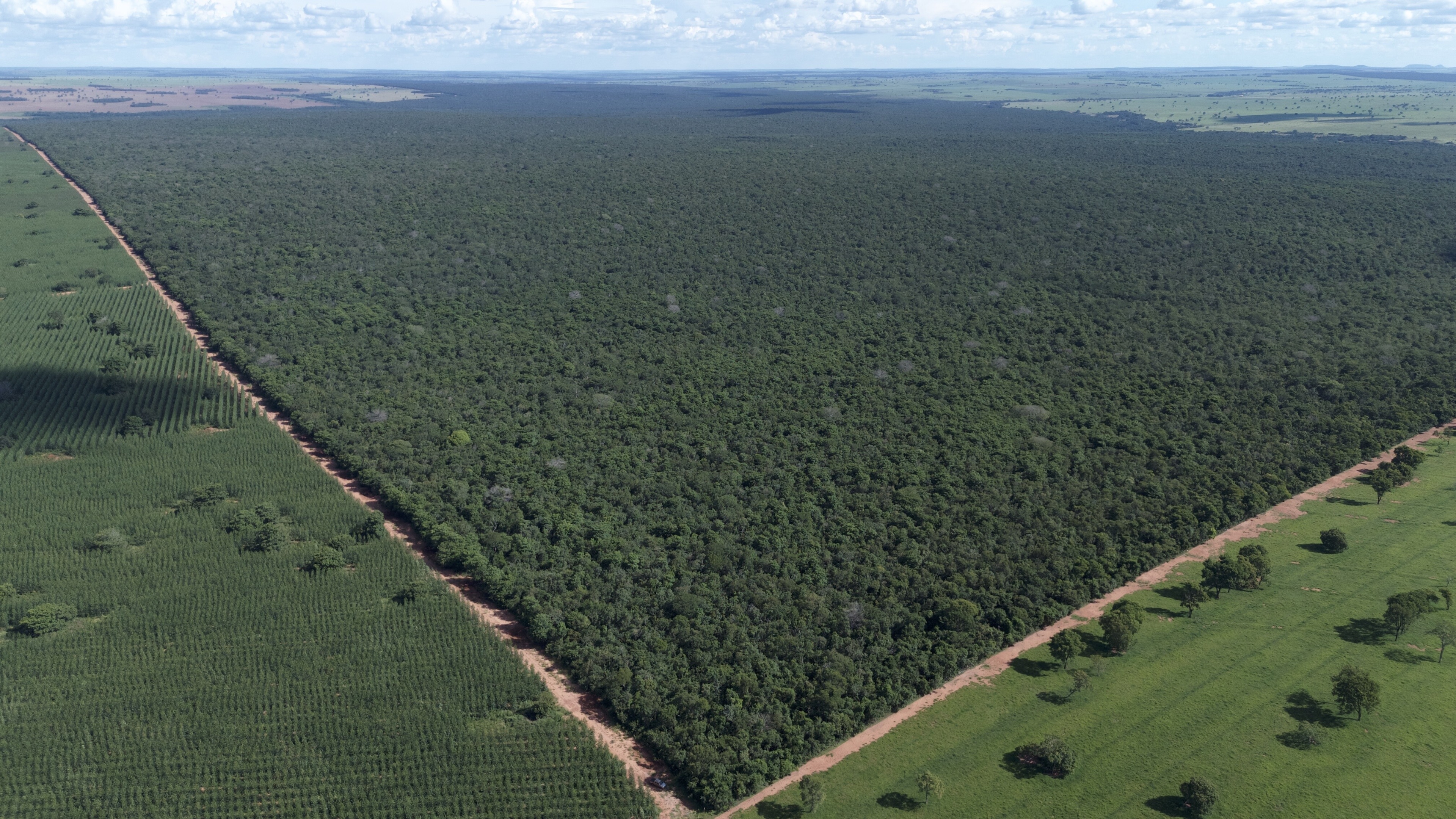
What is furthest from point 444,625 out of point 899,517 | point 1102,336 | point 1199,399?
point 1102,336

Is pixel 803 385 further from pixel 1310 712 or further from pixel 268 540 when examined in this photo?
pixel 1310 712

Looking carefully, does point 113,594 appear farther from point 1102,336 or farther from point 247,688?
point 1102,336

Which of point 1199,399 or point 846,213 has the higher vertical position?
point 846,213

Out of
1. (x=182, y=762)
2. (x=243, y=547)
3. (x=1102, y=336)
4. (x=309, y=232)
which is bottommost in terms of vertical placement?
(x=182, y=762)

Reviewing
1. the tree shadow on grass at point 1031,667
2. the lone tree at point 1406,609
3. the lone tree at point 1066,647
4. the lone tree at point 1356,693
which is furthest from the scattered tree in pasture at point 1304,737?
the lone tree at point 1406,609

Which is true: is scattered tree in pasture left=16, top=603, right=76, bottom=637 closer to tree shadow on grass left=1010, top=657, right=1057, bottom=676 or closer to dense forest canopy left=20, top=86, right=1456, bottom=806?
dense forest canopy left=20, top=86, right=1456, bottom=806

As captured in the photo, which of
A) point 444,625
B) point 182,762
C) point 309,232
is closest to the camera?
point 182,762

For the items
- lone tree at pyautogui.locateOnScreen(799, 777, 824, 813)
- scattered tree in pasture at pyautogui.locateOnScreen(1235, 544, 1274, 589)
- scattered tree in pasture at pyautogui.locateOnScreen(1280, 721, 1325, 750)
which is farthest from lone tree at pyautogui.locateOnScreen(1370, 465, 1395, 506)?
lone tree at pyautogui.locateOnScreen(799, 777, 824, 813)
